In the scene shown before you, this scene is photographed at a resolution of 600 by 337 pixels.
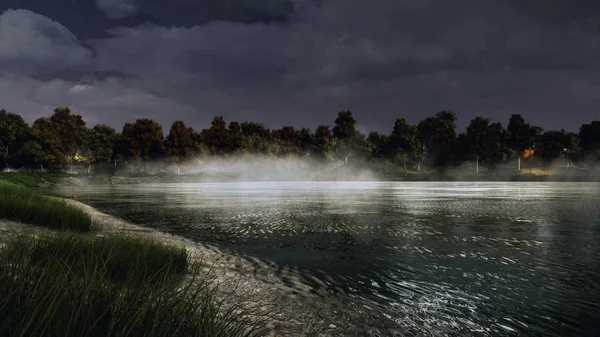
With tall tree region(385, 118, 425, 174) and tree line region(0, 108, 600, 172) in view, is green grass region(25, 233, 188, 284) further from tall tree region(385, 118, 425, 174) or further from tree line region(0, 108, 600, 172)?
tall tree region(385, 118, 425, 174)

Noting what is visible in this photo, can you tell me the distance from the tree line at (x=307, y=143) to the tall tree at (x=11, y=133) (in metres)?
0.22

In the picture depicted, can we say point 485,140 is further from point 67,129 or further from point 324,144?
point 67,129

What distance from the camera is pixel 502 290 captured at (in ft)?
27.2

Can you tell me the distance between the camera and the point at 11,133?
102 metres

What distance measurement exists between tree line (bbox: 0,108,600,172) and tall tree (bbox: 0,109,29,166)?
0.73ft

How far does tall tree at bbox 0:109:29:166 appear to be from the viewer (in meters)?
102

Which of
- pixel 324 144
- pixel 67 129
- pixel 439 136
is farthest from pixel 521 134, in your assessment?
pixel 67 129

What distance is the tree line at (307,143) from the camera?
111 m

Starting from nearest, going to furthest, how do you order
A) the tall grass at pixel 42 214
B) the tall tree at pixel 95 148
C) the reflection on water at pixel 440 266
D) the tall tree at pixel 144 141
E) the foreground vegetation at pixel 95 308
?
the foreground vegetation at pixel 95 308 → the reflection on water at pixel 440 266 → the tall grass at pixel 42 214 → the tall tree at pixel 95 148 → the tall tree at pixel 144 141

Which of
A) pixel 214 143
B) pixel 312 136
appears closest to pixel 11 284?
pixel 214 143

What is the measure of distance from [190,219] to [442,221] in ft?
45.8

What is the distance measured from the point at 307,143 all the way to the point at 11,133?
10608 cm

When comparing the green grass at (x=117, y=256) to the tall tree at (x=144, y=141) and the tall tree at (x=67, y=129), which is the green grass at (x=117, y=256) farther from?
the tall tree at (x=144, y=141)

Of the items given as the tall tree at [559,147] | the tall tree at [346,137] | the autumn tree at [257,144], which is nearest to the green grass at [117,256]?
the autumn tree at [257,144]
